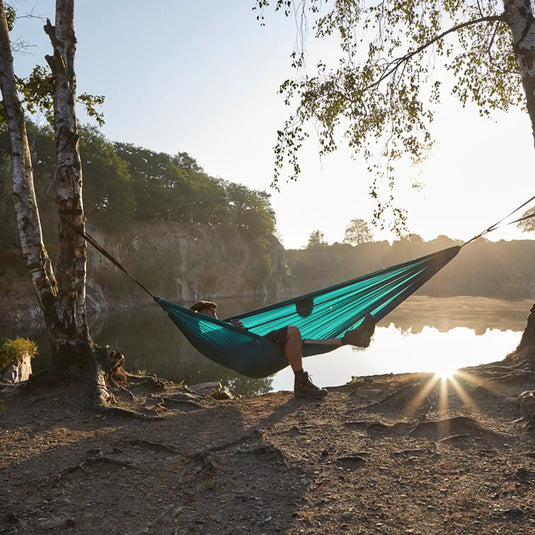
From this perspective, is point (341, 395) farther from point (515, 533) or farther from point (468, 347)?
point (468, 347)

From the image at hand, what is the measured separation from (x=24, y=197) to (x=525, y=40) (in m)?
4.65

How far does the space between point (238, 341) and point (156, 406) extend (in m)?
0.95

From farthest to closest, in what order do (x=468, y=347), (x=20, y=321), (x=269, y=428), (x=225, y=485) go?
(x=20, y=321) → (x=468, y=347) → (x=269, y=428) → (x=225, y=485)

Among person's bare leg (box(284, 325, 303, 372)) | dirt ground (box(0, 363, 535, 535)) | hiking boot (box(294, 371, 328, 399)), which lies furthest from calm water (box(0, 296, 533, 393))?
dirt ground (box(0, 363, 535, 535))

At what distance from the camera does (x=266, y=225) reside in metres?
39.0

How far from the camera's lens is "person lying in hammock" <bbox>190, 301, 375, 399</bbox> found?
3.46 meters

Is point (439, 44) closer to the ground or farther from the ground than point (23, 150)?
farther from the ground

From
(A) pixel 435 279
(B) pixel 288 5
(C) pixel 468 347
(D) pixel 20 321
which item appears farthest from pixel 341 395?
(A) pixel 435 279

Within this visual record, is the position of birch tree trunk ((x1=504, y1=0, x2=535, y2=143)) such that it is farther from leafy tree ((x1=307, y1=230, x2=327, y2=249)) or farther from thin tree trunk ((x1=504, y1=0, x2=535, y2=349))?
leafy tree ((x1=307, y1=230, x2=327, y2=249))

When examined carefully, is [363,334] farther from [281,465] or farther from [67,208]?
[67,208]

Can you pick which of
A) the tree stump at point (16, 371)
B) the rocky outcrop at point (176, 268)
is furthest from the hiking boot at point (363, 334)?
the rocky outcrop at point (176, 268)

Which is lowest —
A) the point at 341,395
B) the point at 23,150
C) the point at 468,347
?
the point at 468,347

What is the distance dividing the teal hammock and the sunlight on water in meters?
3.48

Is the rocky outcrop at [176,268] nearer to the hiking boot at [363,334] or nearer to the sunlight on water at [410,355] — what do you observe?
the sunlight on water at [410,355]
